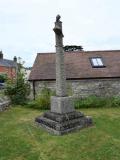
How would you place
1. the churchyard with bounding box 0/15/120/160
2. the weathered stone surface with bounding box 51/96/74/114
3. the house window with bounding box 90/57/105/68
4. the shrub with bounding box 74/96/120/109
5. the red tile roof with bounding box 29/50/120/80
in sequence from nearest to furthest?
the churchyard with bounding box 0/15/120/160
the weathered stone surface with bounding box 51/96/74/114
the shrub with bounding box 74/96/120/109
the red tile roof with bounding box 29/50/120/80
the house window with bounding box 90/57/105/68

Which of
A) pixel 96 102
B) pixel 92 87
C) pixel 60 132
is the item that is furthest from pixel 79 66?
pixel 60 132

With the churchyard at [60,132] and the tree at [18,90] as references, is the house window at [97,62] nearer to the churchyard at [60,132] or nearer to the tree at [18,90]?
the churchyard at [60,132]

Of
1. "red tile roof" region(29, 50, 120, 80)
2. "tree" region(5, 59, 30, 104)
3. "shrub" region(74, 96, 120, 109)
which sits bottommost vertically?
"shrub" region(74, 96, 120, 109)

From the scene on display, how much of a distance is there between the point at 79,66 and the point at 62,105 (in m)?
8.60

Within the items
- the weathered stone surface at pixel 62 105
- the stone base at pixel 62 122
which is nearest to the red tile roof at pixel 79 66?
the weathered stone surface at pixel 62 105

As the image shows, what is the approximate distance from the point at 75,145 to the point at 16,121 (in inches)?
185

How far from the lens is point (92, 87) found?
18.6 metres

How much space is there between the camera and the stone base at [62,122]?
34.2ft

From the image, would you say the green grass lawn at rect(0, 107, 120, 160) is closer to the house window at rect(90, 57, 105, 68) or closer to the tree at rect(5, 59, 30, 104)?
the tree at rect(5, 59, 30, 104)

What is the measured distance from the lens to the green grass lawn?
320 inches

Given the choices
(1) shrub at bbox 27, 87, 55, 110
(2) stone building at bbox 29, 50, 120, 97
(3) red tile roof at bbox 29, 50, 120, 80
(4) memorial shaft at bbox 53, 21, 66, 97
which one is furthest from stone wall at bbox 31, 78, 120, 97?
(4) memorial shaft at bbox 53, 21, 66, 97

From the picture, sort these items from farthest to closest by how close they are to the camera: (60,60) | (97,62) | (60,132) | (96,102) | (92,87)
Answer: (97,62) → (92,87) → (96,102) → (60,60) → (60,132)

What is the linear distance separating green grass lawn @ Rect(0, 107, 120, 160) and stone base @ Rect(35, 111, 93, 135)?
10.8 inches

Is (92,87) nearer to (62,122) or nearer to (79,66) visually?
(79,66)
